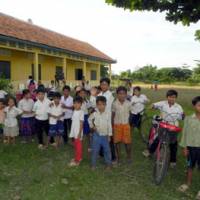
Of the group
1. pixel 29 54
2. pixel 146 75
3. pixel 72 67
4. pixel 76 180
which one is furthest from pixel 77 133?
pixel 146 75

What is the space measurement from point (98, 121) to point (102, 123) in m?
0.08

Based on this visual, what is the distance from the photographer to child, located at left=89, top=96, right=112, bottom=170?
6.18m

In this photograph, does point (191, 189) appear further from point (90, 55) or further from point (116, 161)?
point (90, 55)

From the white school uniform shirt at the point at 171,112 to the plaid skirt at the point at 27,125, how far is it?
3.17 m

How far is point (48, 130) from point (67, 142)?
754mm

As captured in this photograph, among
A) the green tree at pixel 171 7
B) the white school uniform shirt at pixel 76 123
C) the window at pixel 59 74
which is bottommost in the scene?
the white school uniform shirt at pixel 76 123

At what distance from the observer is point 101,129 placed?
6.17 m

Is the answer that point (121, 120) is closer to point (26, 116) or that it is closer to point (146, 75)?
point (26, 116)

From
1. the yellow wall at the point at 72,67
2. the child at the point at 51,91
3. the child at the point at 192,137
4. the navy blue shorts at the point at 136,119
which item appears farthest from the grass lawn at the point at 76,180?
the yellow wall at the point at 72,67

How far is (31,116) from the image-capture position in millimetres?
8125

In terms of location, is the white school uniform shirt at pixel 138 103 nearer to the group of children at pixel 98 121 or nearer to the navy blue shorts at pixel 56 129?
the group of children at pixel 98 121

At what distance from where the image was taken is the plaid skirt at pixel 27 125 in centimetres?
804

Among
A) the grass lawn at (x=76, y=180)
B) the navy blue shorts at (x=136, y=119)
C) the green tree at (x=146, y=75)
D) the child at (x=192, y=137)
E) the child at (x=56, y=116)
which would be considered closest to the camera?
the grass lawn at (x=76, y=180)

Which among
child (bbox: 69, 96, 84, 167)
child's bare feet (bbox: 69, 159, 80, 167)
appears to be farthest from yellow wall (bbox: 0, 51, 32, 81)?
child's bare feet (bbox: 69, 159, 80, 167)
